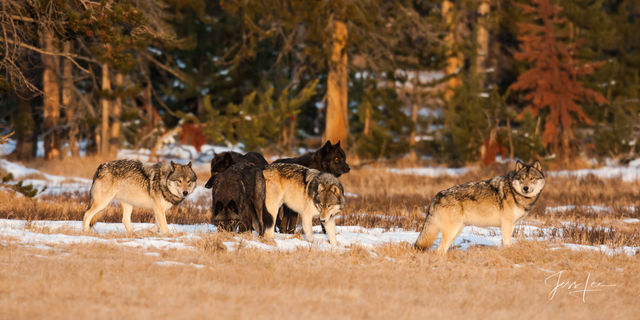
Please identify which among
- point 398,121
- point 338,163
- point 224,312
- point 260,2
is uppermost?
point 260,2

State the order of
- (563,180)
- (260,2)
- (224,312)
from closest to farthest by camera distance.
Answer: (224,312)
(563,180)
(260,2)

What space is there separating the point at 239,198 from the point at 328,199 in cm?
141

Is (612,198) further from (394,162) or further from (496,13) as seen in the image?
(496,13)

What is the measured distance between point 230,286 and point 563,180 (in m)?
18.3

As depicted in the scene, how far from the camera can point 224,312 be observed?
20.0 ft

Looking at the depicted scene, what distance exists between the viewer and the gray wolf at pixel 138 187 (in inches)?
407

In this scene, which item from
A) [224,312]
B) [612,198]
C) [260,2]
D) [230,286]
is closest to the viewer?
[224,312]

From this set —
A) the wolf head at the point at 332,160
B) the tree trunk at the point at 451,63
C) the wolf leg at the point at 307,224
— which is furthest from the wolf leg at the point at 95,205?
the tree trunk at the point at 451,63

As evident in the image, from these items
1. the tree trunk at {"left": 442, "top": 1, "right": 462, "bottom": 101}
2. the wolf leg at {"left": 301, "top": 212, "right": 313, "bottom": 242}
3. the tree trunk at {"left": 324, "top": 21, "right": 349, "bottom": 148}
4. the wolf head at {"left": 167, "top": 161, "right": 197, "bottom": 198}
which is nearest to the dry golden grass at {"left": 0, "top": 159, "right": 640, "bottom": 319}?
the wolf leg at {"left": 301, "top": 212, "right": 313, "bottom": 242}

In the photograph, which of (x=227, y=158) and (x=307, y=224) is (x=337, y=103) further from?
(x=307, y=224)

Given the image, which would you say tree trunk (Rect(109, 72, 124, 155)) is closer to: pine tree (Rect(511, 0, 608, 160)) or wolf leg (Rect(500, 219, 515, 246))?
pine tree (Rect(511, 0, 608, 160))

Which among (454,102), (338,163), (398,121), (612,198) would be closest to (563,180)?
(612,198)

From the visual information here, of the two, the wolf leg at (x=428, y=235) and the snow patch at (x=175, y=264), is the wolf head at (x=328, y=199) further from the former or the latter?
the snow patch at (x=175, y=264)

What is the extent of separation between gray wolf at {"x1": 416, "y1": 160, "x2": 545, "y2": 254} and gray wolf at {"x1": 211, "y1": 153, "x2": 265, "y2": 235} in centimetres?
241
